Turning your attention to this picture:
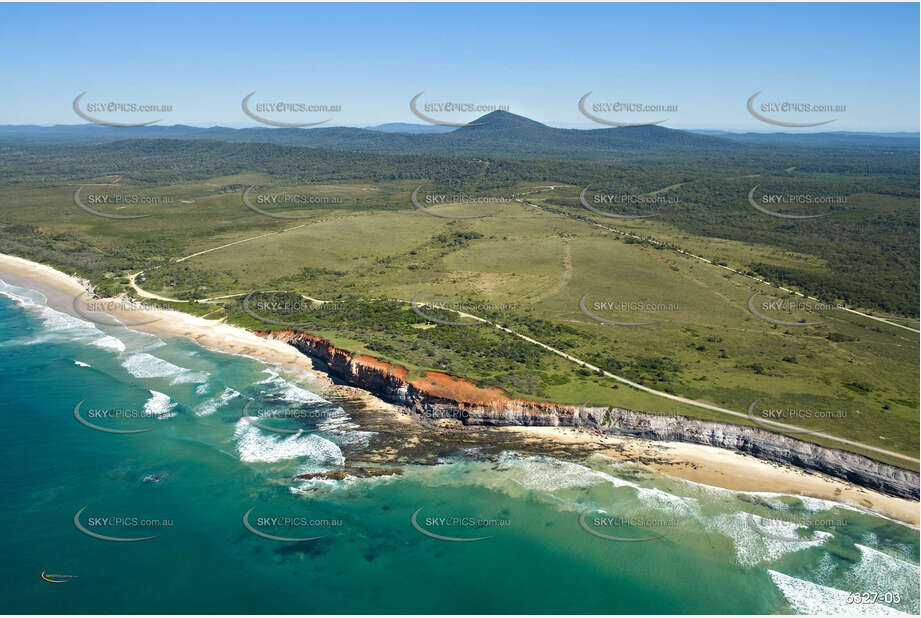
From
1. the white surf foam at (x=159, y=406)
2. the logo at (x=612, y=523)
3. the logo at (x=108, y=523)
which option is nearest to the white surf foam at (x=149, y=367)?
the white surf foam at (x=159, y=406)

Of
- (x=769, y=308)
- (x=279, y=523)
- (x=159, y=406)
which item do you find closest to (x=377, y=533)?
(x=279, y=523)

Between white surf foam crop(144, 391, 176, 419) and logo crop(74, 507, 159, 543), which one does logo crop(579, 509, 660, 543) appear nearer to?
logo crop(74, 507, 159, 543)

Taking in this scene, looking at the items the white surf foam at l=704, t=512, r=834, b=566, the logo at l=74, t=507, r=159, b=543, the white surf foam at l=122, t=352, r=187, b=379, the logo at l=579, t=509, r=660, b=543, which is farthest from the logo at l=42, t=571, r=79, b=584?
the white surf foam at l=704, t=512, r=834, b=566

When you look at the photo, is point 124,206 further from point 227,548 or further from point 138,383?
point 227,548

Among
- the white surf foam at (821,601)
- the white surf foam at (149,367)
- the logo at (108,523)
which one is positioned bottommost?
the white surf foam at (821,601)

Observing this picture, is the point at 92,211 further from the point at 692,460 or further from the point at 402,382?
the point at 692,460

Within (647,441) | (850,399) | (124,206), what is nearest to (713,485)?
(647,441)

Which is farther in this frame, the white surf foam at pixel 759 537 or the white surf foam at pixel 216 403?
the white surf foam at pixel 216 403

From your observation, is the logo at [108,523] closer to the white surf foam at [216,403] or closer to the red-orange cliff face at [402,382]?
the white surf foam at [216,403]

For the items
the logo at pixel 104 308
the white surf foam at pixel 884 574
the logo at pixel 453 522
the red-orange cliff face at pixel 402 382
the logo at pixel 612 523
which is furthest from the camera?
the logo at pixel 104 308
